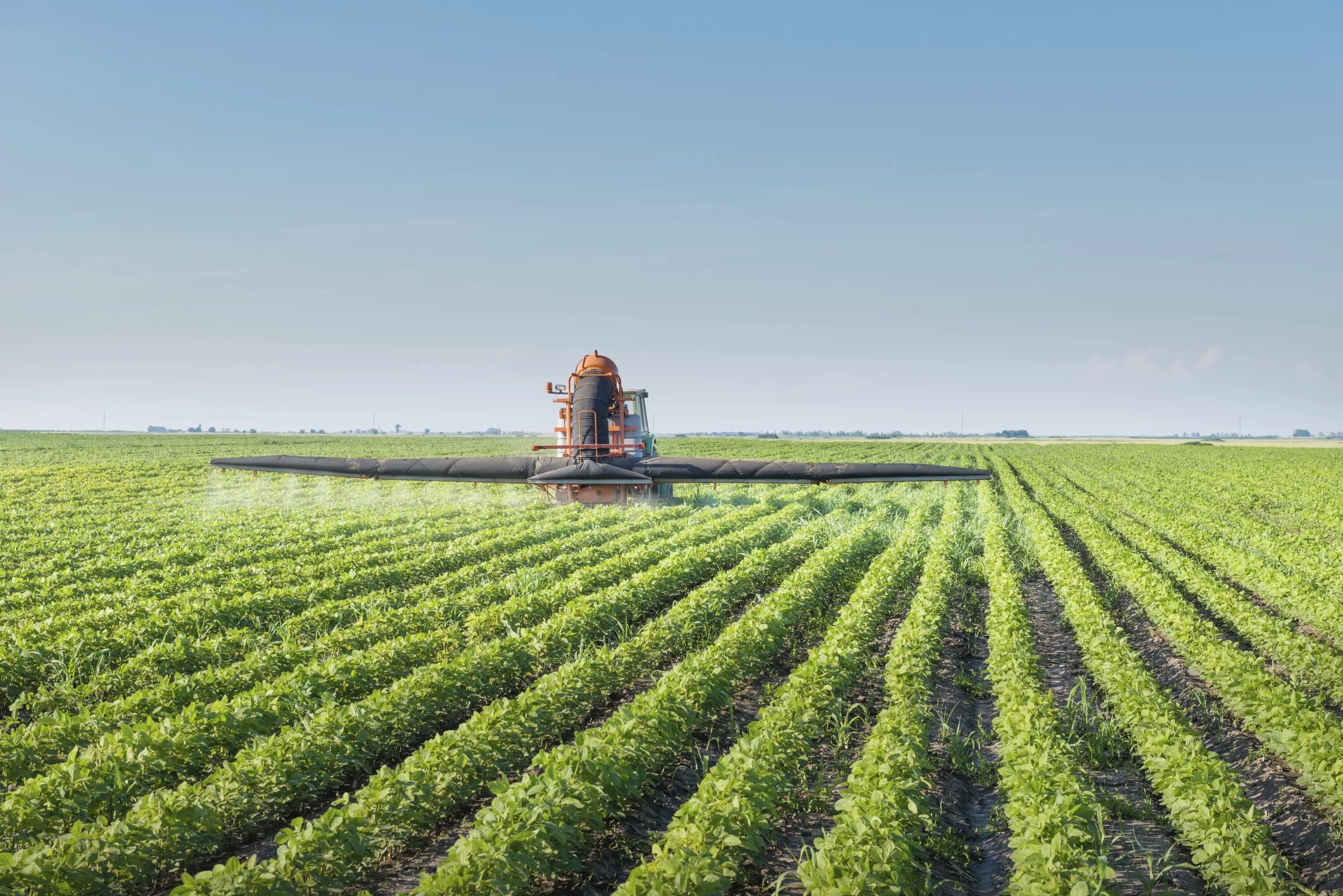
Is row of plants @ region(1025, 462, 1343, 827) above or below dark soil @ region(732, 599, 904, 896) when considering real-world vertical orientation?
above

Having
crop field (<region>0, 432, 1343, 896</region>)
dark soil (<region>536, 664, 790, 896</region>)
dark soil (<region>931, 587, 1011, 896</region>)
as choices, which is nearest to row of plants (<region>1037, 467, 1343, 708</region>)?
crop field (<region>0, 432, 1343, 896</region>)

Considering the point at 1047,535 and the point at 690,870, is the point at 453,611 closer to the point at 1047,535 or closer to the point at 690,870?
the point at 690,870

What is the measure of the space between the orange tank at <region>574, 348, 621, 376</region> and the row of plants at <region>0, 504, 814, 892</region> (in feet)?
32.0

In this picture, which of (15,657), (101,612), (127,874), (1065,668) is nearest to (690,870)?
(127,874)

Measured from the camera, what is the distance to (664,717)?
6.51 m

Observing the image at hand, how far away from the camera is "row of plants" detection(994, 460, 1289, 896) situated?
15.7 feet

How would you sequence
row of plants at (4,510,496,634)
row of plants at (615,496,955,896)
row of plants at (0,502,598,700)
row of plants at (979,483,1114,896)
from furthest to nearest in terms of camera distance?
row of plants at (4,510,496,634)
row of plants at (0,502,598,700)
row of plants at (979,483,1114,896)
row of plants at (615,496,955,896)

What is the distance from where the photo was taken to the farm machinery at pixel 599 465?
14867 millimetres

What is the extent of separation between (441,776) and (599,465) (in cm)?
962

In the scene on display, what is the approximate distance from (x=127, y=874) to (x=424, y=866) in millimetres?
1674

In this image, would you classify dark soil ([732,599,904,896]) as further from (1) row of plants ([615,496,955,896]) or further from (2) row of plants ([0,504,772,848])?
(2) row of plants ([0,504,772,848])

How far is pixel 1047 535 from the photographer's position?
17.9 metres

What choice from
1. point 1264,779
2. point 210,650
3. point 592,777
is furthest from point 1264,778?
point 210,650

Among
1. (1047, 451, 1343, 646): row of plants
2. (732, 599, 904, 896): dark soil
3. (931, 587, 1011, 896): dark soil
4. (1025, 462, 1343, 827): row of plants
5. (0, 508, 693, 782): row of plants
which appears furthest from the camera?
(1047, 451, 1343, 646): row of plants
